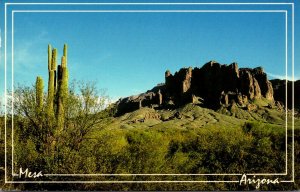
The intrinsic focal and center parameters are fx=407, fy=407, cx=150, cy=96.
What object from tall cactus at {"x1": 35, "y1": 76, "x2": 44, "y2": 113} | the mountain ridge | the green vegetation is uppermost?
the mountain ridge

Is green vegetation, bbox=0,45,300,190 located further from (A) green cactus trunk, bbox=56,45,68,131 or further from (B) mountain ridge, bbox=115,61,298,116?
(B) mountain ridge, bbox=115,61,298,116

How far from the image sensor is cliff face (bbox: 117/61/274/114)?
243 feet

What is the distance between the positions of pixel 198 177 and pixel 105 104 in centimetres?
479

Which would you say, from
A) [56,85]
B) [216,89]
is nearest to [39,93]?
[56,85]

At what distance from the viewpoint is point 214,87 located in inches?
3260

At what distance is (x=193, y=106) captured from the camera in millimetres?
75500

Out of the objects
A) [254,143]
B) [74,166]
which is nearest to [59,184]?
[74,166]

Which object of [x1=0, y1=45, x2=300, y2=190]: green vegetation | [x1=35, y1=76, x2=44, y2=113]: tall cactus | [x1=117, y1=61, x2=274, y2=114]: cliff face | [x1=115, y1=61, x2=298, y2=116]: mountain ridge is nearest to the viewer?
[x1=0, y1=45, x2=300, y2=190]: green vegetation

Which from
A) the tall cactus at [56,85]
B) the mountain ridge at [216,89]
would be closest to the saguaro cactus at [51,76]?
the tall cactus at [56,85]

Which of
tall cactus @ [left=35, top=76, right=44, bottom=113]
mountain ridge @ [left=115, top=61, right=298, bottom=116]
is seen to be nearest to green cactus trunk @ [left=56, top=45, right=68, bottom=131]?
tall cactus @ [left=35, top=76, right=44, bottom=113]

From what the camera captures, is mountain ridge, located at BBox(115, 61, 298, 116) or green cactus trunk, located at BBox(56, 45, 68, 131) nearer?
green cactus trunk, located at BBox(56, 45, 68, 131)

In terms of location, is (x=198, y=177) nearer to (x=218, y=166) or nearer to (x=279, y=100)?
(x=218, y=166)

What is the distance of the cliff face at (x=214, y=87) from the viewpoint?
74125 mm

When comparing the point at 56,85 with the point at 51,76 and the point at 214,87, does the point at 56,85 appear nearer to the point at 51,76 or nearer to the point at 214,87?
the point at 51,76
